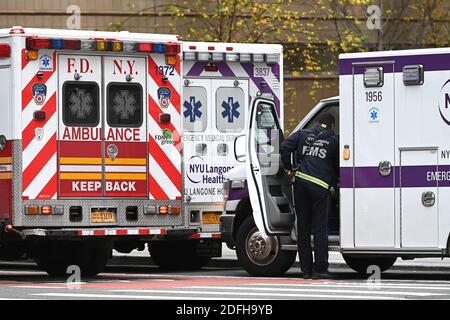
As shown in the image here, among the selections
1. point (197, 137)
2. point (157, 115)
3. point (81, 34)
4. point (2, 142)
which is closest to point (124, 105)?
point (157, 115)

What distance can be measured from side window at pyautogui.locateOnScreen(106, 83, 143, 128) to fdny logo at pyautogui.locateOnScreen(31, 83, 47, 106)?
0.84 meters

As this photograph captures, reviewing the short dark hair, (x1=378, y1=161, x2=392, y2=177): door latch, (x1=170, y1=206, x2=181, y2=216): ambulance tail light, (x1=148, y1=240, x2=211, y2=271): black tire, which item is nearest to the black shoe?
(x1=378, y1=161, x2=392, y2=177): door latch

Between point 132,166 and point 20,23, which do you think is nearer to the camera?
point 132,166

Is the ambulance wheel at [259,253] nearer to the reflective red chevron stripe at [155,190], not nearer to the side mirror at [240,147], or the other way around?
the side mirror at [240,147]

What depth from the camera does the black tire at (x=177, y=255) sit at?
67.9 ft

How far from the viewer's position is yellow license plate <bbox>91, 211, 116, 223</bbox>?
1773 cm

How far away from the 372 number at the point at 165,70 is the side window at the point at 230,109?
1.64m

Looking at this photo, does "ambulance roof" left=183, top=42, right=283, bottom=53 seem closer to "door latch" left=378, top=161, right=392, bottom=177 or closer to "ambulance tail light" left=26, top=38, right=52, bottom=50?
"ambulance tail light" left=26, top=38, right=52, bottom=50

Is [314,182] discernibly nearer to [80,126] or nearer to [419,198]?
[419,198]

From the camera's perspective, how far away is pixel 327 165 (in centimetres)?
1722
